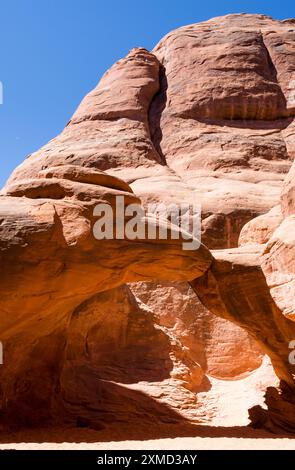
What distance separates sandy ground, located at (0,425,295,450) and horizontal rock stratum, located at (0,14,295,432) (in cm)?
79

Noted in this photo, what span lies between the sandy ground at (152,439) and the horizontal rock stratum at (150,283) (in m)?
0.79

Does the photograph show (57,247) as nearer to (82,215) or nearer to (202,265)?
(82,215)

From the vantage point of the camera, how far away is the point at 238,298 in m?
10.5

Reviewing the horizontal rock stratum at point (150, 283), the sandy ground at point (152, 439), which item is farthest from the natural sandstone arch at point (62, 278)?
the sandy ground at point (152, 439)

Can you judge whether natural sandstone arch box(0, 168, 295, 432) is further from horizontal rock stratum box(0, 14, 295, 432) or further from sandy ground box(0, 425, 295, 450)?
sandy ground box(0, 425, 295, 450)

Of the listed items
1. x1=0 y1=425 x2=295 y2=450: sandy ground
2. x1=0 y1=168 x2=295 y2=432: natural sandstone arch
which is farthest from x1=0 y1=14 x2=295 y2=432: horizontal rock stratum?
x1=0 y1=425 x2=295 y2=450: sandy ground

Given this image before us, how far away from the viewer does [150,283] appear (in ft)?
49.6

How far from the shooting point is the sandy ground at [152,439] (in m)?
7.79

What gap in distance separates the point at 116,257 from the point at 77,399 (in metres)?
3.88

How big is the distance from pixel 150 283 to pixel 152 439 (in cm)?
685

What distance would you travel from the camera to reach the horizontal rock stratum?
29.6 ft

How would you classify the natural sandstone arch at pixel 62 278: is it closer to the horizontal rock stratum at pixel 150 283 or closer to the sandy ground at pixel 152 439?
the horizontal rock stratum at pixel 150 283

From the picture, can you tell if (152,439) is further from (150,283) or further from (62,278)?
(150,283)
